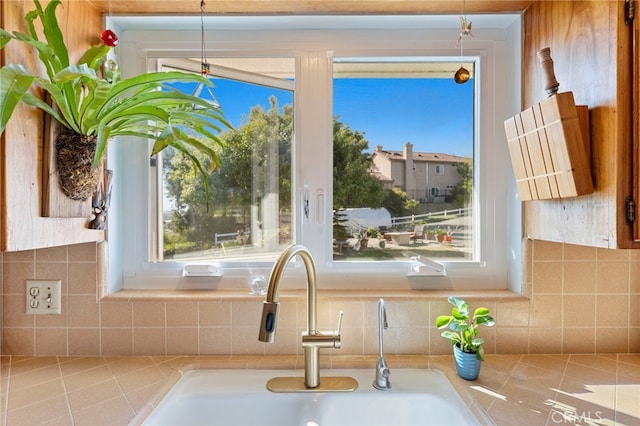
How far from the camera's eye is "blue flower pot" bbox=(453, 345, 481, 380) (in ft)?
3.30

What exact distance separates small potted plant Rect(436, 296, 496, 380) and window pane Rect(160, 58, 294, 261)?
657 millimetres

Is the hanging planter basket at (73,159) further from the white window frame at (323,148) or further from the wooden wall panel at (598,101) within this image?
the wooden wall panel at (598,101)

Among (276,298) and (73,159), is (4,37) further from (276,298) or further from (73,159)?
(276,298)

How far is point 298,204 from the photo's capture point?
1.33 m

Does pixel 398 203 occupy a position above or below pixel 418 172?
below

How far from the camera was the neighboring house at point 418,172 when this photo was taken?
134 centimetres

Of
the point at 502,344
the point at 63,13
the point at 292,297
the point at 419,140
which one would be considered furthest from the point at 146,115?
the point at 502,344

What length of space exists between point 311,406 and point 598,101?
44.3 inches

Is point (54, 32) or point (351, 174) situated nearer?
point (54, 32)

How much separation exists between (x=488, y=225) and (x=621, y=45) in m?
0.68

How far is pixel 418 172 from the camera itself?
1.34 metres

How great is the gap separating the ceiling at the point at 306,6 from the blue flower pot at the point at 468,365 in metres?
1.14

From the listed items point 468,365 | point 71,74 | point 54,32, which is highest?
point 54,32

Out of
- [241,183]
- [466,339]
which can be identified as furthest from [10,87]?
[466,339]
